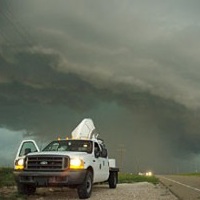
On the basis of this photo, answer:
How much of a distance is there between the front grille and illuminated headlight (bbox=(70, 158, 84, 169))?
0.18 m

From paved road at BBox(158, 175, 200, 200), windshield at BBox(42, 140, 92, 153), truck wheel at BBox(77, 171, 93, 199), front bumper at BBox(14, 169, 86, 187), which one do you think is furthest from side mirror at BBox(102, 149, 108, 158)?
front bumper at BBox(14, 169, 86, 187)

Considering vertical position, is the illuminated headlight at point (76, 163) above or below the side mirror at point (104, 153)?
below

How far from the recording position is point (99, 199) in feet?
47.7

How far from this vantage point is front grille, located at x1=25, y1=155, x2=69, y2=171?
14539mm

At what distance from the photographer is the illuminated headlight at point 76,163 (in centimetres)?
1463

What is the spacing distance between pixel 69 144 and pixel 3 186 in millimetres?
4555

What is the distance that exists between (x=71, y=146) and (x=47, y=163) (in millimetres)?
2459

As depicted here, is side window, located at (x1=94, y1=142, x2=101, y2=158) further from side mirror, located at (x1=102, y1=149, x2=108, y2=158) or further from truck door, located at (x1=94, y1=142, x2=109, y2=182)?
side mirror, located at (x1=102, y1=149, x2=108, y2=158)

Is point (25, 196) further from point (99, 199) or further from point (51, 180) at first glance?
point (99, 199)

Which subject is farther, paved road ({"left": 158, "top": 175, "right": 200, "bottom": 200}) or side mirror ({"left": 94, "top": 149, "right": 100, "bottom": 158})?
side mirror ({"left": 94, "top": 149, "right": 100, "bottom": 158})

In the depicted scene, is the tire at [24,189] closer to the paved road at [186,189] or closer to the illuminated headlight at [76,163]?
the illuminated headlight at [76,163]

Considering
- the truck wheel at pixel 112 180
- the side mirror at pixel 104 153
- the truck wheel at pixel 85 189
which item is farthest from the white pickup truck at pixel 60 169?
the truck wheel at pixel 112 180

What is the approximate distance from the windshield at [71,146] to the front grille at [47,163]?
2.05 m

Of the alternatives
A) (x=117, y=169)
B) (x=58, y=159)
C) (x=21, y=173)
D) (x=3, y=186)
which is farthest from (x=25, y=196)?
(x=117, y=169)
